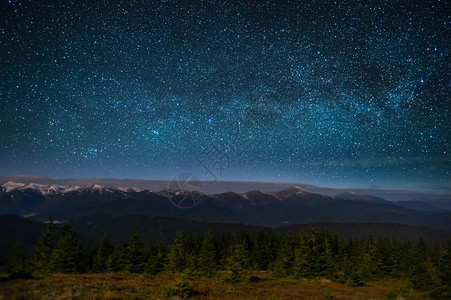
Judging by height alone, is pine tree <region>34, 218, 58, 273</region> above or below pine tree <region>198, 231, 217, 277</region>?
above

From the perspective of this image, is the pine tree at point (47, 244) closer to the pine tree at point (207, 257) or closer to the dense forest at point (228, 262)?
the dense forest at point (228, 262)

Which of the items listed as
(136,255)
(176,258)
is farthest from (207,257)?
(136,255)

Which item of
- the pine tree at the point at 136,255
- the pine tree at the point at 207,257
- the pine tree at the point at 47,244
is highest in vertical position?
the pine tree at the point at 47,244

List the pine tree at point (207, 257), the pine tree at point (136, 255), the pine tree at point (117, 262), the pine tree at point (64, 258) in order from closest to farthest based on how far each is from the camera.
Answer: the pine tree at point (64, 258) → the pine tree at point (136, 255) → the pine tree at point (117, 262) → the pine tree at point (207, 257)

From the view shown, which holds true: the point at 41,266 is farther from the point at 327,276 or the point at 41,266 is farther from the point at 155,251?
the point at 327,276

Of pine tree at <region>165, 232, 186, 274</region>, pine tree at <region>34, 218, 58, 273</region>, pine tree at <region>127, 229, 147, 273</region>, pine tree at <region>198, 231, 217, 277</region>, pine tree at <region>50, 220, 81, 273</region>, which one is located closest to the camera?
pine tree at <region>50, 220, 81, 273</region>

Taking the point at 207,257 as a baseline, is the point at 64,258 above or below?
above

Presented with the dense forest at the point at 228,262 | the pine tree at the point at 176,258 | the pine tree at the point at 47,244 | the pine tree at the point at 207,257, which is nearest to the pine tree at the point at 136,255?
the dense forest at the point at 228,262

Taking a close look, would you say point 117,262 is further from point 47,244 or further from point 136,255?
point 47,244

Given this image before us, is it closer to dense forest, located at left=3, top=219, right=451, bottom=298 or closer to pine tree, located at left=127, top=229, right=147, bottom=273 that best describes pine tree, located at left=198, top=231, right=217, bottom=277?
dense forest, located at left=3, top=219, right=451, bottom=298

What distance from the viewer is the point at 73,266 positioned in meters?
35.2

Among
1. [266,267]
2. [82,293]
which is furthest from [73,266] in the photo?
[266,267]

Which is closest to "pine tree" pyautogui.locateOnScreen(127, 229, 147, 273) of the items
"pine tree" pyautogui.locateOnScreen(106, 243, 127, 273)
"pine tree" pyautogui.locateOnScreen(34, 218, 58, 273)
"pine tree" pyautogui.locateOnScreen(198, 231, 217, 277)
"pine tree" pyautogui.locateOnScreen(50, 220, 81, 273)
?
"pine tree" pyautogui.locateOnScreen(106, 243, 127, 273)

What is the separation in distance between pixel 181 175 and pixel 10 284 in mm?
42405
